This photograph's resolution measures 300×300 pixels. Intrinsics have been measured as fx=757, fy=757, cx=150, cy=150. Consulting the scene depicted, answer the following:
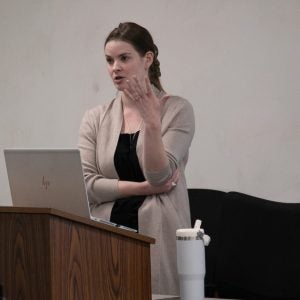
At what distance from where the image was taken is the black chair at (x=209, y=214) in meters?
3.61

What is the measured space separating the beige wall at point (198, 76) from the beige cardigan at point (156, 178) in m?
1.08

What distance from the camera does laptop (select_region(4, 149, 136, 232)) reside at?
7.36ft

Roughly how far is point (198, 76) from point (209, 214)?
85 centimetres

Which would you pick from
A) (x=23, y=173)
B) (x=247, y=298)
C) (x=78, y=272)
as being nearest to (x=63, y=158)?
(x=23, y=173)

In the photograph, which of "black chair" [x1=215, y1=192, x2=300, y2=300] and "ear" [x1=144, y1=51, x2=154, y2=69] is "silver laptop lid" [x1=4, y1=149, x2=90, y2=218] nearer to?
"ear" [x1=144, y1=51, x2=154, y2=69]

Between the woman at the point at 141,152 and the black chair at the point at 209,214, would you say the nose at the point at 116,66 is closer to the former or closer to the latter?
the woman at the point at 141,152

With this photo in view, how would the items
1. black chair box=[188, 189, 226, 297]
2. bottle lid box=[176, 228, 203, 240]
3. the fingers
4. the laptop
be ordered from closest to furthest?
the laptop < bottle lid box=[176, 228, 203, 240] < the fingers < black chair box=[188, 189, 226, 297]

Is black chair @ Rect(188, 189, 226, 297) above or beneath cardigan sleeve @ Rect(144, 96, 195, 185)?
beneath

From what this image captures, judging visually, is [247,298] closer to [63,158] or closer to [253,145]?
[253,145]

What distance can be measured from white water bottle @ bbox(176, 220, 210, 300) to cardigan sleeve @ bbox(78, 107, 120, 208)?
58cm

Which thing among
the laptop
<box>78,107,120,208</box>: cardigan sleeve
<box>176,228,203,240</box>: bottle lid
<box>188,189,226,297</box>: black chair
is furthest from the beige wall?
the laptop

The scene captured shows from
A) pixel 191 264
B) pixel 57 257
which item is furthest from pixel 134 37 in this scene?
pixel 57 257

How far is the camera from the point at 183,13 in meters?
4.28

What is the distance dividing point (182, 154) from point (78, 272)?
1038 mm
